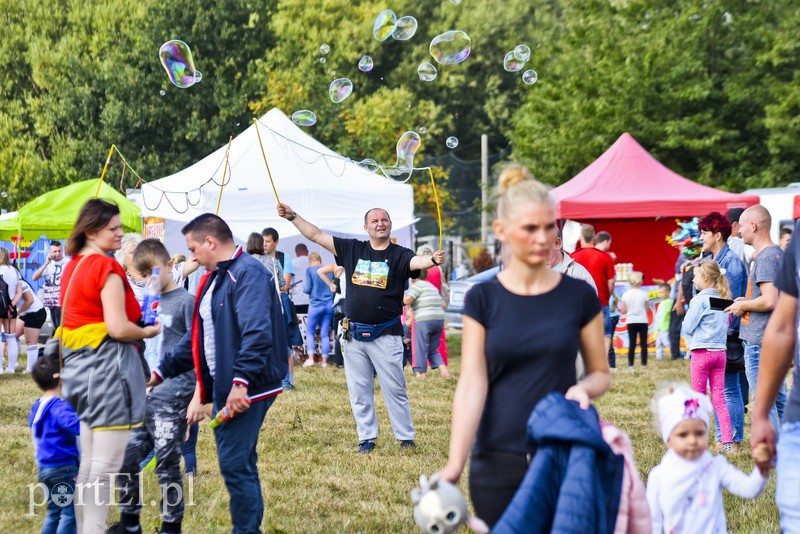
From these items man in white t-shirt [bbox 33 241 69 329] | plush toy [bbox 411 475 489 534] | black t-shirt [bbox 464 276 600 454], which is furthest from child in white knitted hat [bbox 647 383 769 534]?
man in white t-shirt [bbox 33 241 69 329]

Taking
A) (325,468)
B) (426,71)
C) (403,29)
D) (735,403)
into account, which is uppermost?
(403,29)

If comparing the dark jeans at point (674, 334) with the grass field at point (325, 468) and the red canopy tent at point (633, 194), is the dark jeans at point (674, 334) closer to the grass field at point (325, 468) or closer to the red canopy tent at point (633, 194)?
the red canopy tent at point (633, 194)

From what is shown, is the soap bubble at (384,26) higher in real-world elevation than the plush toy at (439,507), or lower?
higher

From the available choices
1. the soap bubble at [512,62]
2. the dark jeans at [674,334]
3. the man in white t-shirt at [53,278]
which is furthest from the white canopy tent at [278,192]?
the soap bubble at [512,62]

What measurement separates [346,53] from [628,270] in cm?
2685

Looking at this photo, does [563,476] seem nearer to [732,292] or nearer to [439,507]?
[439,507]

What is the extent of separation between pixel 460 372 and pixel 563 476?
961 mm

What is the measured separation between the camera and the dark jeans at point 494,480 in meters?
3.66

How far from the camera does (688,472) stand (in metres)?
4.46

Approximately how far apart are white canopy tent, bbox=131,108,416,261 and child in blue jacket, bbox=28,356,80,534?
37.1 feet

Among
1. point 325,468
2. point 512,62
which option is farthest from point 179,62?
point 325,468

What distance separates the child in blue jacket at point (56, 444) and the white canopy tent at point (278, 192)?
445 inches

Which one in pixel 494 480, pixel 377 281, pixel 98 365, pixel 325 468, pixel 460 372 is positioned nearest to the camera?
pixel 494 480

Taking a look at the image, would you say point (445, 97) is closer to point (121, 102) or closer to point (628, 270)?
point (121, 102)
